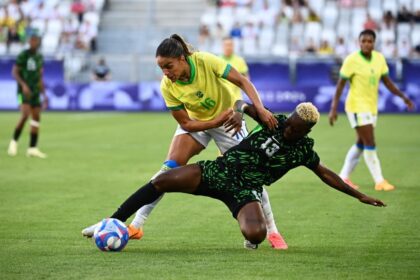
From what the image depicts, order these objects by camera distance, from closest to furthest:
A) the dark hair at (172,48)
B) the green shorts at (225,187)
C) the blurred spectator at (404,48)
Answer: the green shorts at (225,187), the dark hair at (172,48), the blurred spectator at (404,48)

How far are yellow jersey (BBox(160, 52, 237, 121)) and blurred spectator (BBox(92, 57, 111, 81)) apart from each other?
25.8 m

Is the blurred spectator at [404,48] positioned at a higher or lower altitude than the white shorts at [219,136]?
lower

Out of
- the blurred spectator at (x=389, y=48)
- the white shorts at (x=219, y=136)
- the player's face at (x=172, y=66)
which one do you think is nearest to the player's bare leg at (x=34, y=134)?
the white shorts at (x=219, y=136)

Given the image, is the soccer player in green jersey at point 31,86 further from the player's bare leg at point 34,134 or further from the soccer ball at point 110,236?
the soccer ball at point 110,236

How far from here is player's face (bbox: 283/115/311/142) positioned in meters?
8.70

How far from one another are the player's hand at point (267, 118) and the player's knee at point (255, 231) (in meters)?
0.92

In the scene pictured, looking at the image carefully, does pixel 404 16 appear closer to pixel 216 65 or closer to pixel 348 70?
pixel 348 70

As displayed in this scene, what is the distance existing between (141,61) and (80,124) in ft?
26.2

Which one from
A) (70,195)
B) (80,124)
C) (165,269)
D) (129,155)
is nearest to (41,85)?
(129,155)

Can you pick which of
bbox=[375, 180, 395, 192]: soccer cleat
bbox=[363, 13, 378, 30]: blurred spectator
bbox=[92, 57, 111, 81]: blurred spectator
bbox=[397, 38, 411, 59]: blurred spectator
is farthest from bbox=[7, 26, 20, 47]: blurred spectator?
bbox=[375, 180, 395, 192]: soccer cleat

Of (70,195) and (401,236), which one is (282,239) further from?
(70,195)

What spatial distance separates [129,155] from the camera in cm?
1997

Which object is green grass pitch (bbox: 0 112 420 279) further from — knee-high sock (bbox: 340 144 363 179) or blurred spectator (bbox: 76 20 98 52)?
blurred spectator (bbox: 76 20 98 52)

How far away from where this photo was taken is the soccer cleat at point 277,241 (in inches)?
366
